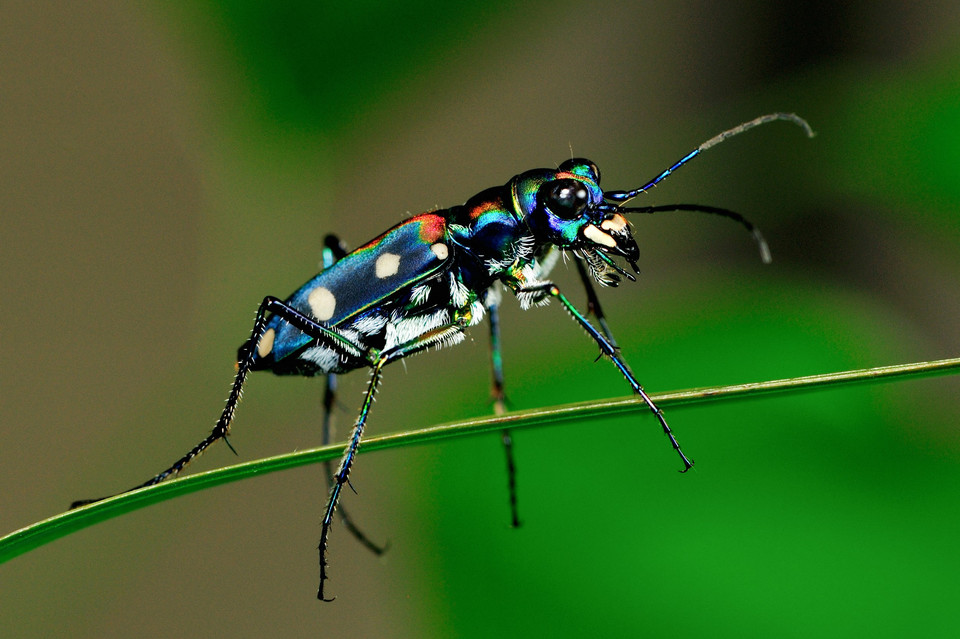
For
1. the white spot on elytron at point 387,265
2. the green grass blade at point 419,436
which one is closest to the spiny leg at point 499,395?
the white spot on elytron at point 387,265

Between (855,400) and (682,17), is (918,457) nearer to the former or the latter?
(855,400)

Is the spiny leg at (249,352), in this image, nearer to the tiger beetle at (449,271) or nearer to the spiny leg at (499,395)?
the tiger beetle at (449,271)

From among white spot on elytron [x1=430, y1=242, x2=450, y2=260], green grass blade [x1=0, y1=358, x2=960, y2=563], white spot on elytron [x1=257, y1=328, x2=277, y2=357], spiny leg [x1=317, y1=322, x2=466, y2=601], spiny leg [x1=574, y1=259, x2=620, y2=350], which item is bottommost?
green grass blade [x1=0, y1=358, x2=960, y2=563]

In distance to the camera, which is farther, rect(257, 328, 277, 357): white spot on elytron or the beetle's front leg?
rect(257, 328, 277, 357): white spot on elytron

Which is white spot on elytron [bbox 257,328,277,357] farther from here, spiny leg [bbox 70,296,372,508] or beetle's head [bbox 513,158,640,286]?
beetle's head [bbox 513,158,640,286]

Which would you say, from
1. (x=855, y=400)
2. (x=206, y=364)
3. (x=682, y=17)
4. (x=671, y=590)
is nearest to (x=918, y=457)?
(x=855, y=400)

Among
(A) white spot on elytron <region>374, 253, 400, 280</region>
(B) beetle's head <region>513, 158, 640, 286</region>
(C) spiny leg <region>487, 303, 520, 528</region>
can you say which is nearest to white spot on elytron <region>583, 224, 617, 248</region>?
(B) beetle's head <region>513, 158, 640, 286</region>
